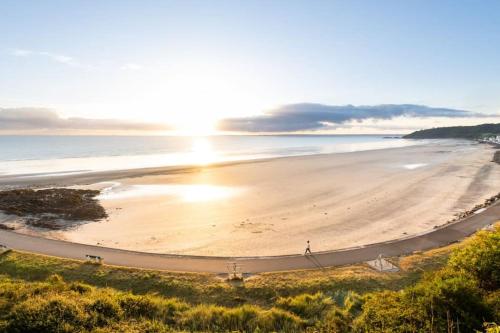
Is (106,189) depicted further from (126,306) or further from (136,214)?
(126,306)

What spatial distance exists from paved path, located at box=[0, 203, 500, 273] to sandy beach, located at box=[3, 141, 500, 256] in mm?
2179

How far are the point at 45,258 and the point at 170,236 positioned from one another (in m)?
9.17

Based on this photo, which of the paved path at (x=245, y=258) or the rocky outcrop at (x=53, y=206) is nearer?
the paved path at (x=245, y=258)

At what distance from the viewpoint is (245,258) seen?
20719mm

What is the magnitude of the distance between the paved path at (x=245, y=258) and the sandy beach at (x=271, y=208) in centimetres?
218

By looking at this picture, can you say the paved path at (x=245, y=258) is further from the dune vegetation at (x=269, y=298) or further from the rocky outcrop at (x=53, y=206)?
the rocky outcrop at (x=53, y=206)

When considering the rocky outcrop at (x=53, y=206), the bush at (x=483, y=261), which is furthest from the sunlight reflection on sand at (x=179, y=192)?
the bush at (x=483, y=261)

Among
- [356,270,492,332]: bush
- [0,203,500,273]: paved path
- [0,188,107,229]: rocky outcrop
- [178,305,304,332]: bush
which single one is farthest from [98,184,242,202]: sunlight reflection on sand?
[356,270,492,332]: bush

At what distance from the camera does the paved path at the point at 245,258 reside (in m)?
19.3

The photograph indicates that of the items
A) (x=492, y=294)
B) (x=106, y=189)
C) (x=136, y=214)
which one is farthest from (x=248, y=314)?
(x=106, y=189)

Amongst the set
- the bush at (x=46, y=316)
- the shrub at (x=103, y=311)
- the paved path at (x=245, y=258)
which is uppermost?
the bush at (x=46, y=316)

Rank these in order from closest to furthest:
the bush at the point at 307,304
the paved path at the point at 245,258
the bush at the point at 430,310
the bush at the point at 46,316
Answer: the bush at the point at 430,310 → the bush at the point at 46,316 → the bush at the point at 307,304 → the paved path at the point at 245,258

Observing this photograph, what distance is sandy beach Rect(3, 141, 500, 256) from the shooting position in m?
25.6

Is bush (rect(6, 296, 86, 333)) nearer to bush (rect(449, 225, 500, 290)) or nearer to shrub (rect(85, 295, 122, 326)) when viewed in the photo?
shrub (rect(85, 295, 122, 326))
